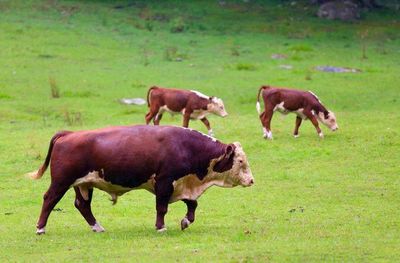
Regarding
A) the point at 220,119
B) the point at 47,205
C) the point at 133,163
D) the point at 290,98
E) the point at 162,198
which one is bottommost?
the point at 220,119

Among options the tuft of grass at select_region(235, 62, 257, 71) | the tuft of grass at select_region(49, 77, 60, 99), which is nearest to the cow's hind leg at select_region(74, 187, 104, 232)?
the tuft of grass at select_region(49, 77, 60, 99)

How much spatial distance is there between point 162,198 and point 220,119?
13.7 m

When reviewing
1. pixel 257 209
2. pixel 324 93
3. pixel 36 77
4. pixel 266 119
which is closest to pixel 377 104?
pixel 324 93

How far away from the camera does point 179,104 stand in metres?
25.2

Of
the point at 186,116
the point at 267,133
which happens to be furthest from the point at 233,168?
the point at 186,116

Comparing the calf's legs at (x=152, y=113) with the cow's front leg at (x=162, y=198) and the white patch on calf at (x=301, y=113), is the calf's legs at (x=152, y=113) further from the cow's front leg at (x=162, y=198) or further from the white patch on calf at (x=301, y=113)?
the cow's front leg at (x=162, y=198)

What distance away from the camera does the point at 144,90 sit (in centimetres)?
3091

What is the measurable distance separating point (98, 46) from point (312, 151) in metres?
17.3

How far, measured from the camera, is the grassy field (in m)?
13.1

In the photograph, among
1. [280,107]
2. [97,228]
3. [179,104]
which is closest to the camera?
[97,228]

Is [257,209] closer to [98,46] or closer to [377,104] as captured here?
[377,104]

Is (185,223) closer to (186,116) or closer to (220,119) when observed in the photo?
(186,116)

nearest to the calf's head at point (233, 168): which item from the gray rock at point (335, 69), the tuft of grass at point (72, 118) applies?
the tuft of grass at point (72, 118)

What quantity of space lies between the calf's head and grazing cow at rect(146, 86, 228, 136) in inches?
422
